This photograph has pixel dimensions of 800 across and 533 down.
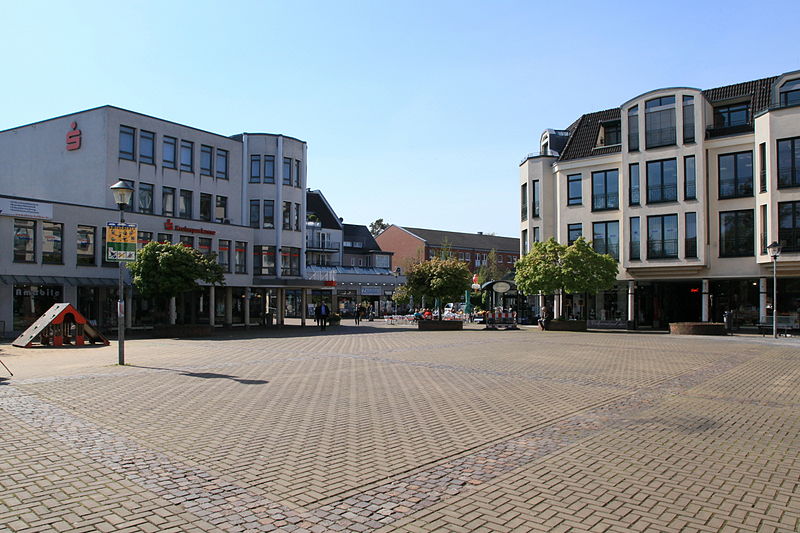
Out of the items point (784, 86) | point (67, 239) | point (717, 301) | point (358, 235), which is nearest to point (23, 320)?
point (67, 239)

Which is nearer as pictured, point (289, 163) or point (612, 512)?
point (612, 512)

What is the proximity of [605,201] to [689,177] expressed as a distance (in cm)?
554

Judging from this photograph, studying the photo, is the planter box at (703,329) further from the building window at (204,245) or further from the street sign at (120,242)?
the building window at (204,245)

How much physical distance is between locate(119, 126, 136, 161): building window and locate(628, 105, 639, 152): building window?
30.9m

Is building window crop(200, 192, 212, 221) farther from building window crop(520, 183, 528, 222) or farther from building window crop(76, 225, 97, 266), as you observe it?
building window crop(520, 183, 528, 222)

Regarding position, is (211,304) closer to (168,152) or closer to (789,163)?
(168,152)

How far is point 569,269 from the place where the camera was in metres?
34.2

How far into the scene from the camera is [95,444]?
7164 millimetres

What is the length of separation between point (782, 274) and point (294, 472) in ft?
115

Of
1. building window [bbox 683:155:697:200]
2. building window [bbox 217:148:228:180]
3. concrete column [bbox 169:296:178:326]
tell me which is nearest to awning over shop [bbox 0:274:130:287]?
concrete column [bbox 169:296:178:326]

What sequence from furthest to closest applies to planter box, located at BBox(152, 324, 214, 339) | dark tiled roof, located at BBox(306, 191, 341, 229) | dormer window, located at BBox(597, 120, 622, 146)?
dark tiled roof, located at BBox(306, 191, 341, 229)
dormer window, located at BBox(597, 120, 622, 146)
planter box, located at BBox(152, 324, 214, 339)

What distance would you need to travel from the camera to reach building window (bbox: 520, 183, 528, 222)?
1780 inches

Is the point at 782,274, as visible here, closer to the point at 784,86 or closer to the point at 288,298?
the point at 784,86

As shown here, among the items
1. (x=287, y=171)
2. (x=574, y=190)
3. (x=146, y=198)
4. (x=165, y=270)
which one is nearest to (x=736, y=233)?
(x=574, y=190)
